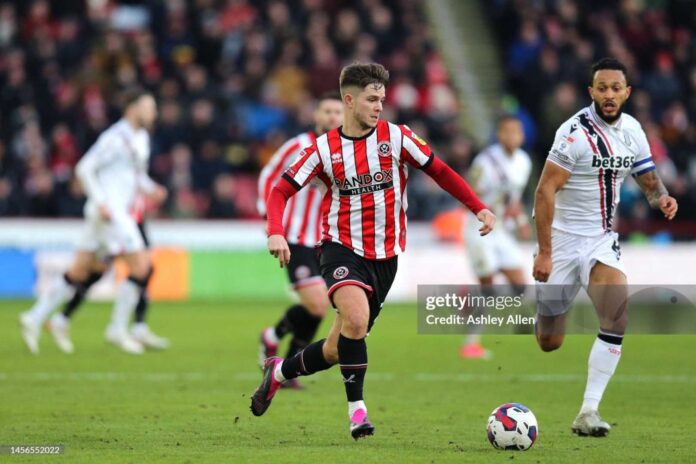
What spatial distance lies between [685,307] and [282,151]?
4443mm

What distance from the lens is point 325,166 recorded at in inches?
304

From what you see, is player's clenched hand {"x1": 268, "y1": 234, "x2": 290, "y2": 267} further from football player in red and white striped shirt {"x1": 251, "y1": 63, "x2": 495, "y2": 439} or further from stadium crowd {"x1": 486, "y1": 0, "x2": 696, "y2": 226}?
stadium crowd {"x1": 486, "y1": 0, "x2": 696, "y2": 226}

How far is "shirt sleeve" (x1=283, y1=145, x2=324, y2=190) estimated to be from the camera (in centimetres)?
773

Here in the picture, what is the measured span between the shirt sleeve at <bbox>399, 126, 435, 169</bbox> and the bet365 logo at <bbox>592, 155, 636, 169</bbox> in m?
1.12

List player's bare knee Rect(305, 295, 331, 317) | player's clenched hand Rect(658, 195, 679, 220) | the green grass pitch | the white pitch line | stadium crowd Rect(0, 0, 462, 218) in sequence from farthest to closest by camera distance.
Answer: stadium crowd Rect(0, 0, 462, 218) < the white pitch line < player's bare knee Rect(305, 295, 331, 317) < player's clenched hand Rect(658, 195, 679, 220) < the green grass pitch

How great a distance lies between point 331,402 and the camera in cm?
973

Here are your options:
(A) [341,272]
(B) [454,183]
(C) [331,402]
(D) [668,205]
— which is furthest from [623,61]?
(A) [341,272]

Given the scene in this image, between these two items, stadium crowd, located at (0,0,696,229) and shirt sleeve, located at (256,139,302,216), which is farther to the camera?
stadium crowd, located at (0,0,696,229)

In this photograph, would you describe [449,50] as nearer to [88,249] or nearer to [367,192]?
[88,249]

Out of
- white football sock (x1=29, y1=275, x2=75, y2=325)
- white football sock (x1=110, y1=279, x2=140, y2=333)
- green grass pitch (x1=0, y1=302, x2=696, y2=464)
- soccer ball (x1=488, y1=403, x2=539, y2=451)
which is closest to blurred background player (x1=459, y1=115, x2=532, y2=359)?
green grass pitch (x1=0, y1=302, x2=696, y2=464)

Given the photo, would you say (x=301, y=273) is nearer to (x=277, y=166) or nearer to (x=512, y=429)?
(x=277, y=166)

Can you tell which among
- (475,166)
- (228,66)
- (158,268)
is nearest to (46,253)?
(158,268)

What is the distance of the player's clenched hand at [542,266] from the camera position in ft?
26.5

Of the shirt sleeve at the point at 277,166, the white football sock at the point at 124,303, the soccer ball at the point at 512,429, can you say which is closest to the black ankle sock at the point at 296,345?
the shirt sleeve at the point at 277,166
